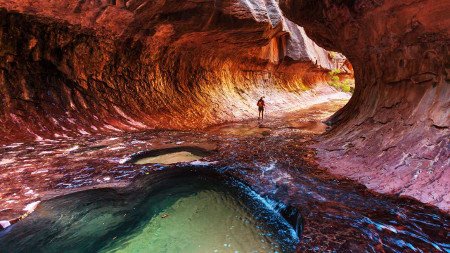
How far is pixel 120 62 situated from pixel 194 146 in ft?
20.2

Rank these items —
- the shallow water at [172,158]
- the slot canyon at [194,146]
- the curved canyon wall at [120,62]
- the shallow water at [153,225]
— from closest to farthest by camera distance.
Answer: the shallow water at [153,225] < the slot canyon at [194,146] < the shallow water at [172,158] < the curved canyon wall at [120,62]

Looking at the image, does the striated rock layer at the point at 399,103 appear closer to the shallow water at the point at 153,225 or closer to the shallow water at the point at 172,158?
the shallow water at the point at 153,225

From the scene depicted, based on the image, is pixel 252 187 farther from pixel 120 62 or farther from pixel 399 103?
pixel 120 62

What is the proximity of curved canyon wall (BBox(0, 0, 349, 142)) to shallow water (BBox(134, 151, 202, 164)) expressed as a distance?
3755 mm

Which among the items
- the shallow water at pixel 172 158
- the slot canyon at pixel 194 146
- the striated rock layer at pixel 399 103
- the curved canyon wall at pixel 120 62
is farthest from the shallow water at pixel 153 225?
the curved canyon wall at pixel 120 62

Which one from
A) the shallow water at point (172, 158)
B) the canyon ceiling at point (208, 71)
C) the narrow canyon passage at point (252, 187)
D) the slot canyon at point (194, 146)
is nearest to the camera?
the narrow canyon passage at point (252, 187)

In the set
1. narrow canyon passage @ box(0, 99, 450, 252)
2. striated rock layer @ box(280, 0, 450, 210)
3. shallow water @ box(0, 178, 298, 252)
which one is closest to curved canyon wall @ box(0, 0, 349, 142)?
narrow canyon passage @ box(0, 99, 450, 252)

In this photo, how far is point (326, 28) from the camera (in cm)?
934

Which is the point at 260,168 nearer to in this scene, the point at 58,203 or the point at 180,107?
the point at 58,203

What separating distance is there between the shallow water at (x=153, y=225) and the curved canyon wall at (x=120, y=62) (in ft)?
17.1

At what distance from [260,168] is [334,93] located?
34027 mm

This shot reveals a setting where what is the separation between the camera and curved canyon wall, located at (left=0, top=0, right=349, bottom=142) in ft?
26.9

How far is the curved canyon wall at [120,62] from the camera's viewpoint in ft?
26.9

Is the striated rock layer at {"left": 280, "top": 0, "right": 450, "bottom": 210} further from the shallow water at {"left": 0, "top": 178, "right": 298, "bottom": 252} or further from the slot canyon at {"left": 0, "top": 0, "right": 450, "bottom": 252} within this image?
the shallow water at {"left": 0, "top": 178, "right": 298, "bottom": 252}
